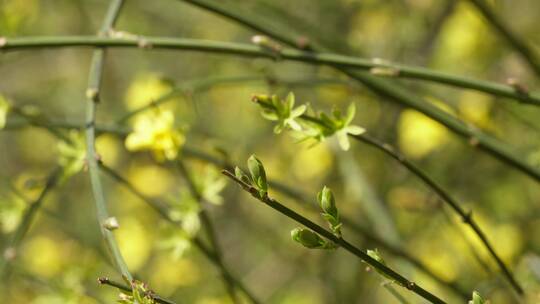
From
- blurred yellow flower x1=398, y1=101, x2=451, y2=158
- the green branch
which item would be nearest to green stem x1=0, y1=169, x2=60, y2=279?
the green branch

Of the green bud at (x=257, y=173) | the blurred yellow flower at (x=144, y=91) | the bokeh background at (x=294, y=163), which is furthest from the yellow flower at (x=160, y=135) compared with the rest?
the blurred yellow flower at (x=144, y=91)

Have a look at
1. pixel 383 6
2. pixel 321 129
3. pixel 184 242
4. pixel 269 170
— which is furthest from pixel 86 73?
pixel 321 129

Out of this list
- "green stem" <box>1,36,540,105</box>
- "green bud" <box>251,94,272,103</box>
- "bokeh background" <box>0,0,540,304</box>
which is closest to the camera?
"green bud" <box>251,94,272,103</box>

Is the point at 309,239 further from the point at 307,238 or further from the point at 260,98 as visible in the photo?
the point at 260,98

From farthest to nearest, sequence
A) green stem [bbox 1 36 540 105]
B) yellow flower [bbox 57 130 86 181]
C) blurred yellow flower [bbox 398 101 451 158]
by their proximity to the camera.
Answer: blurred yellow flower [bbox 398 101 451 158] → yellow flower [bbox 57 130 86 181] → green stem [bbox 1 36 540 105]

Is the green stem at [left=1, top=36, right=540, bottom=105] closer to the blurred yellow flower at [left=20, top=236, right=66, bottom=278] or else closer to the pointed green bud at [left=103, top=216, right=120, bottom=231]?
the pointed green bud at [left=103, top=216, right=120, bottom=231]

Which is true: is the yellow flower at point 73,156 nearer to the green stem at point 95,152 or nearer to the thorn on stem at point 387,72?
the green stem at point 95,152

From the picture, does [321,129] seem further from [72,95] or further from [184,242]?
[72,95]
